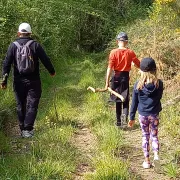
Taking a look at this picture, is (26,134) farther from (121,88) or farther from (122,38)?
(122,38)

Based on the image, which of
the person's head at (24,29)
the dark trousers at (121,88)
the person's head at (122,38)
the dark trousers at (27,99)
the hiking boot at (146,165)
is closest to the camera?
the hiking boot at (146,165)

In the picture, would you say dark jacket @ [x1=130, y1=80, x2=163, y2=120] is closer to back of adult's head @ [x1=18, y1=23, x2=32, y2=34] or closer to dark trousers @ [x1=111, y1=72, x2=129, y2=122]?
dark trousers @ [x1=111, y1=72, x2=129, y2=122]

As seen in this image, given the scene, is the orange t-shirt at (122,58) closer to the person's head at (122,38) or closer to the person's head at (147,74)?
the person's head at (122,38)

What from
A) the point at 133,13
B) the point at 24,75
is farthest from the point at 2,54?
the point at 133,13

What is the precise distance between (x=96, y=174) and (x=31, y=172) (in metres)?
0.78

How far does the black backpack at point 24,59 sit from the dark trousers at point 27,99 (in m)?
0.24

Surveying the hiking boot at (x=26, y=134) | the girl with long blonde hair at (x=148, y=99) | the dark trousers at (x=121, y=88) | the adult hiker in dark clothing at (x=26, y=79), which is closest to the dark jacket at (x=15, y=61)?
the adult hiker in dark clothing at (x=26, y=79)

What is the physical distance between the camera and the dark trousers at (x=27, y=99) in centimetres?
640

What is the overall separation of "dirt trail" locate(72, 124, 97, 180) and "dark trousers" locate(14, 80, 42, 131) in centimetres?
83

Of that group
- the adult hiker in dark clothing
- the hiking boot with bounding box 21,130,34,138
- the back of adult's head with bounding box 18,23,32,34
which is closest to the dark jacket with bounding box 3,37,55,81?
the adult hiker in dark clothing

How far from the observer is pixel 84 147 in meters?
5.90

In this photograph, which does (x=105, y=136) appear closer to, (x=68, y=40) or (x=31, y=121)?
(x=31, y=121)

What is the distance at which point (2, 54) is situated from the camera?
940cm

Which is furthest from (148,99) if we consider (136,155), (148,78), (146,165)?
(136,155)
